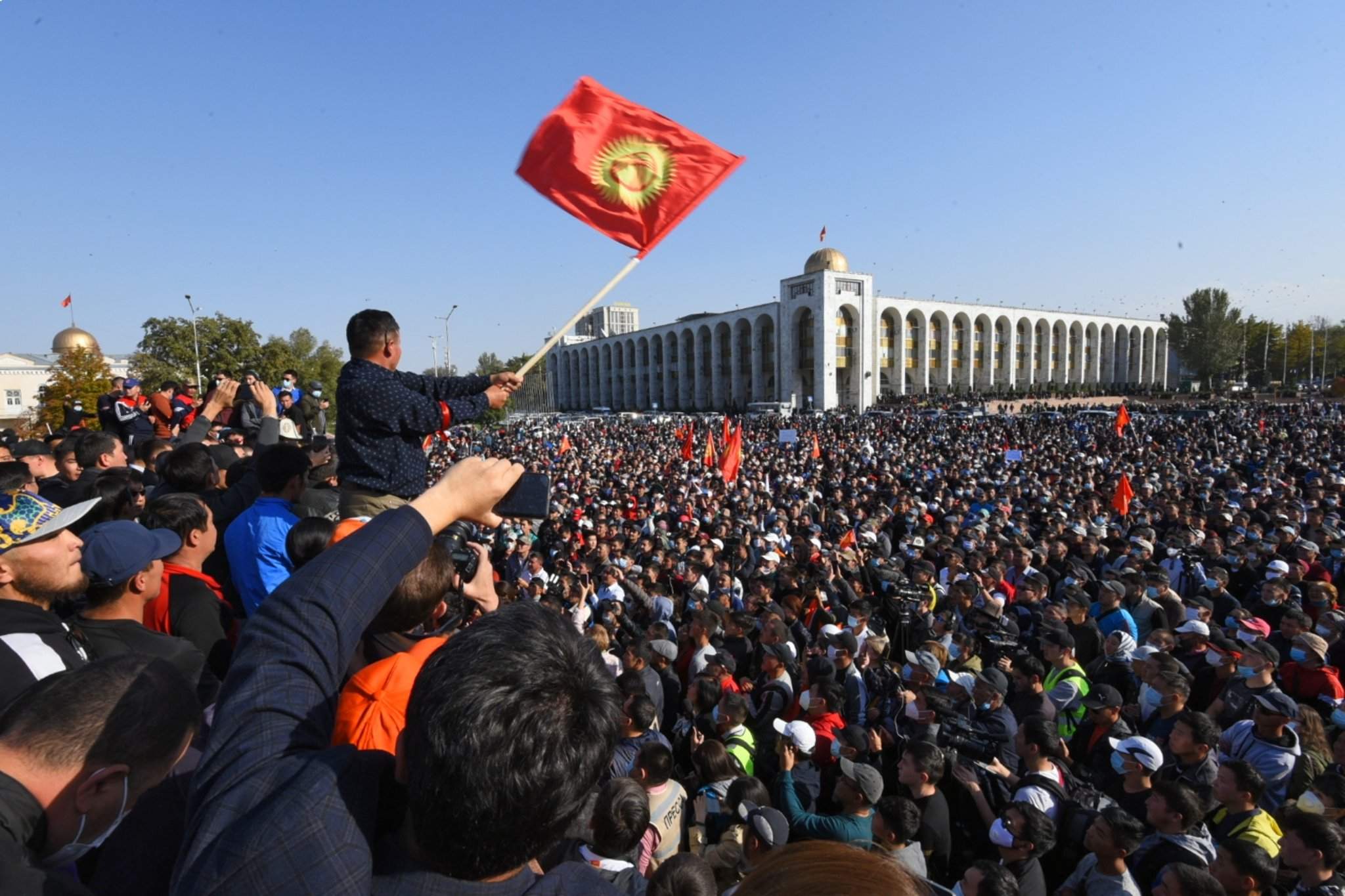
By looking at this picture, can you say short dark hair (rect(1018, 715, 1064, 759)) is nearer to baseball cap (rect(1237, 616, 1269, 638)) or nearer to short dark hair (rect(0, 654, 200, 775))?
baseball cap (rect(1237, 616, 1269, 638))

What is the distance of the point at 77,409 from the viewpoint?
7789mm

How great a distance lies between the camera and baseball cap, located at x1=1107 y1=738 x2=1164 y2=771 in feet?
11.1

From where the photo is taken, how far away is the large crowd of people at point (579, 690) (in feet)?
2.91

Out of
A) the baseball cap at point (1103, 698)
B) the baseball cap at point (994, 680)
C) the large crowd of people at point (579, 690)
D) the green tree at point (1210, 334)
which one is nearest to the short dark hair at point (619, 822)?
the large crowd of people at point (579, 690)

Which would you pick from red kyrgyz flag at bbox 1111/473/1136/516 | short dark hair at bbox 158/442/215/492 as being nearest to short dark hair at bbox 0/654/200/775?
short dark hair at bbox 158/442/215/492

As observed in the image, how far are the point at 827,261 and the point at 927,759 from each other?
2341 inches

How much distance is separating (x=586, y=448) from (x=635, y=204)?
24.9 m

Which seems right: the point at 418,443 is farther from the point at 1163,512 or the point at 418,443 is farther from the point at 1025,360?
the point at 1025,360

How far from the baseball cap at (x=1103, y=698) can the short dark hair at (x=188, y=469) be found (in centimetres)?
516

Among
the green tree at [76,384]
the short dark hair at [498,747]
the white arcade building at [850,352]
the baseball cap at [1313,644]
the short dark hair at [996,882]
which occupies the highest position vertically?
the white arcade building at [850,352]

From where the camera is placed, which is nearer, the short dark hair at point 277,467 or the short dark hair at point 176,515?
the short dark hair at point 176,515

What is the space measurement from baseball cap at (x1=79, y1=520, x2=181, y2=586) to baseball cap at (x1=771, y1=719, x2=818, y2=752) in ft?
10.2

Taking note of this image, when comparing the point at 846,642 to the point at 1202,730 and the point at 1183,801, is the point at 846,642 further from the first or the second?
the point at 1183,801

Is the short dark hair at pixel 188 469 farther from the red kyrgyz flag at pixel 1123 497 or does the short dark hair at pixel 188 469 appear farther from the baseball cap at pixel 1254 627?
the red kyrgyz flag at pixel 1123 497
